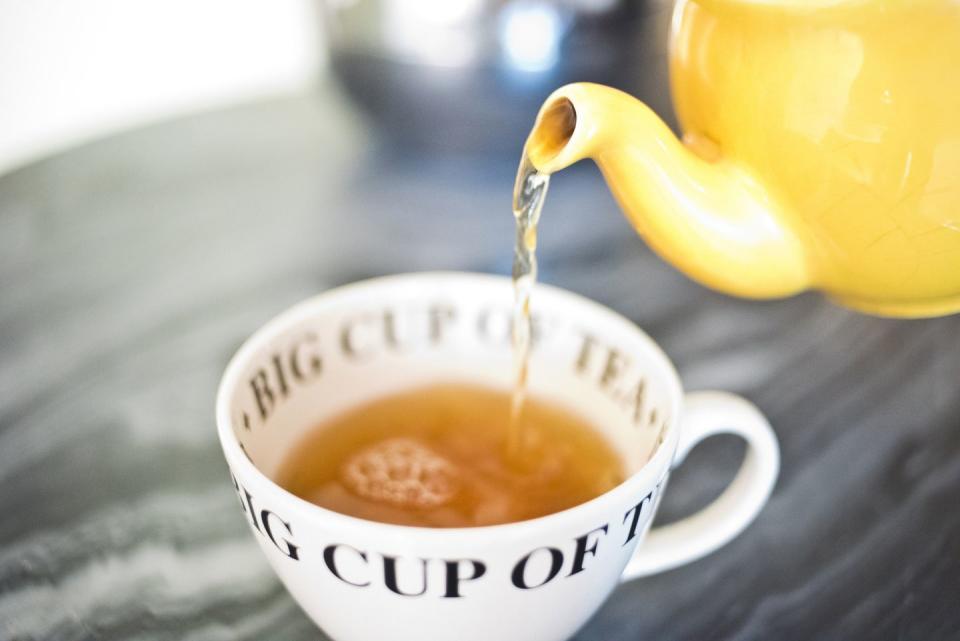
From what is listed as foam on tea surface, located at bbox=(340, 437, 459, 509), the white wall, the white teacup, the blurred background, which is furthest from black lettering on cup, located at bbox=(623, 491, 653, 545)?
the white wall

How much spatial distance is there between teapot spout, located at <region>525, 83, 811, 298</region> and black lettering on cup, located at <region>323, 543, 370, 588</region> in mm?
163

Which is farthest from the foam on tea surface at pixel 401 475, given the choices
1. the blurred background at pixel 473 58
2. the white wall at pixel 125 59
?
the white wall at pixel 125 59

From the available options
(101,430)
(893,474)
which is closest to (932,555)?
(893,474)

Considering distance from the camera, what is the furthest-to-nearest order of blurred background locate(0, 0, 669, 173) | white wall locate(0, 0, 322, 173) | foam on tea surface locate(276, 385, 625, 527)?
white wall locate(0, 0, 322, 173) < blurred background locate(0, 0, 669, 173) < foam on tea surface locate(276, 385, 625, 527)

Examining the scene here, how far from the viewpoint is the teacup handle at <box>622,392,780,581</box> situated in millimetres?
384

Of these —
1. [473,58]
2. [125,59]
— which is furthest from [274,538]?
[125,59]

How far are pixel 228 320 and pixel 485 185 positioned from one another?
0.28 meters

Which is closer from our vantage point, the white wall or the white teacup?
the white teacup

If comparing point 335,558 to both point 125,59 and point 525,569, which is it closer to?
point 525,569

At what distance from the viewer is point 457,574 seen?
0.99ft

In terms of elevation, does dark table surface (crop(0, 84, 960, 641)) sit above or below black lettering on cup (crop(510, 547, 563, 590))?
below

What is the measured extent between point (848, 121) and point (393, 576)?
0.23m

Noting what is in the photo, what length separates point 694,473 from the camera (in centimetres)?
48

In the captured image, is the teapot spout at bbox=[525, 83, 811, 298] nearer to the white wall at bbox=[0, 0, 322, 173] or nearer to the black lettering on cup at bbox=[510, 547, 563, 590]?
the black lettering on cup at bbox=[510, 547, 563, 590]
